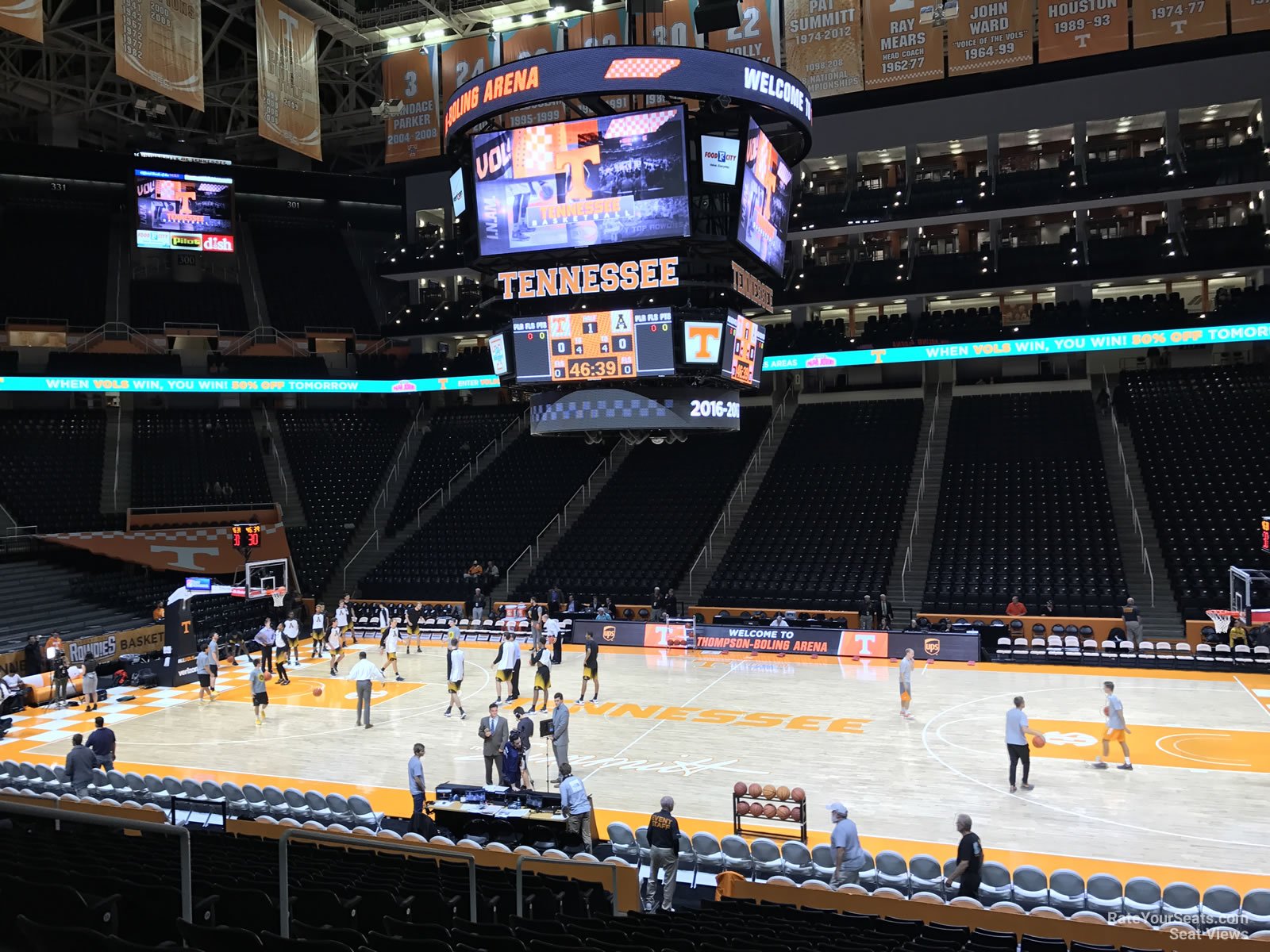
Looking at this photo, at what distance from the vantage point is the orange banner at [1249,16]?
27.6 m

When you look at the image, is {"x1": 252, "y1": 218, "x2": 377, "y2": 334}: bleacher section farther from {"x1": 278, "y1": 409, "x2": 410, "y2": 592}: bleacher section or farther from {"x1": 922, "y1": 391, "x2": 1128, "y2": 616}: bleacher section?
{"x1": 922, "y1": 391, "x2": 1128, "y2": 616}: bleacher section

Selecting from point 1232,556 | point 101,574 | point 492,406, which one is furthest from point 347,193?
point 1232,556

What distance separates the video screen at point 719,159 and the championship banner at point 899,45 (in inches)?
565

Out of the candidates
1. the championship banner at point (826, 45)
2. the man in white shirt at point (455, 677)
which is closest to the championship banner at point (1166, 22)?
the championship banner at point (826, 45)

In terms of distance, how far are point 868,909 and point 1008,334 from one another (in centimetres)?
3103

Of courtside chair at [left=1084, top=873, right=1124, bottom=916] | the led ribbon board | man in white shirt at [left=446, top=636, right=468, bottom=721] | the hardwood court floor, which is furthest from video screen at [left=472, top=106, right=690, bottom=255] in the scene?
courtside chair at [left=1084, top=873, right=1124, bottom=916]

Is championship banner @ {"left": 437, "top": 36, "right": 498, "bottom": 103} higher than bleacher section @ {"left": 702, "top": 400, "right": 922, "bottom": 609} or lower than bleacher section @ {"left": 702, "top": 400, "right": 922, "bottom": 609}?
higher

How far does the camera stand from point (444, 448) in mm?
45094

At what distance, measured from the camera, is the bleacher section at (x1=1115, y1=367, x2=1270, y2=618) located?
27281 mm

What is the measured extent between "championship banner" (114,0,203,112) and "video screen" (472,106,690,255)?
23.7 ft

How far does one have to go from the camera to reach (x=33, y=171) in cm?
4288

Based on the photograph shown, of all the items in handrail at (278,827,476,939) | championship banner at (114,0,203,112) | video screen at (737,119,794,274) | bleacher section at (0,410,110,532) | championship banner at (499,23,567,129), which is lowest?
handrail at (278,827,476,939)

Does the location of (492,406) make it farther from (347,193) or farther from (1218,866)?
(1218,866)

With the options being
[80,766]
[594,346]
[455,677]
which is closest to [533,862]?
[80,766]
